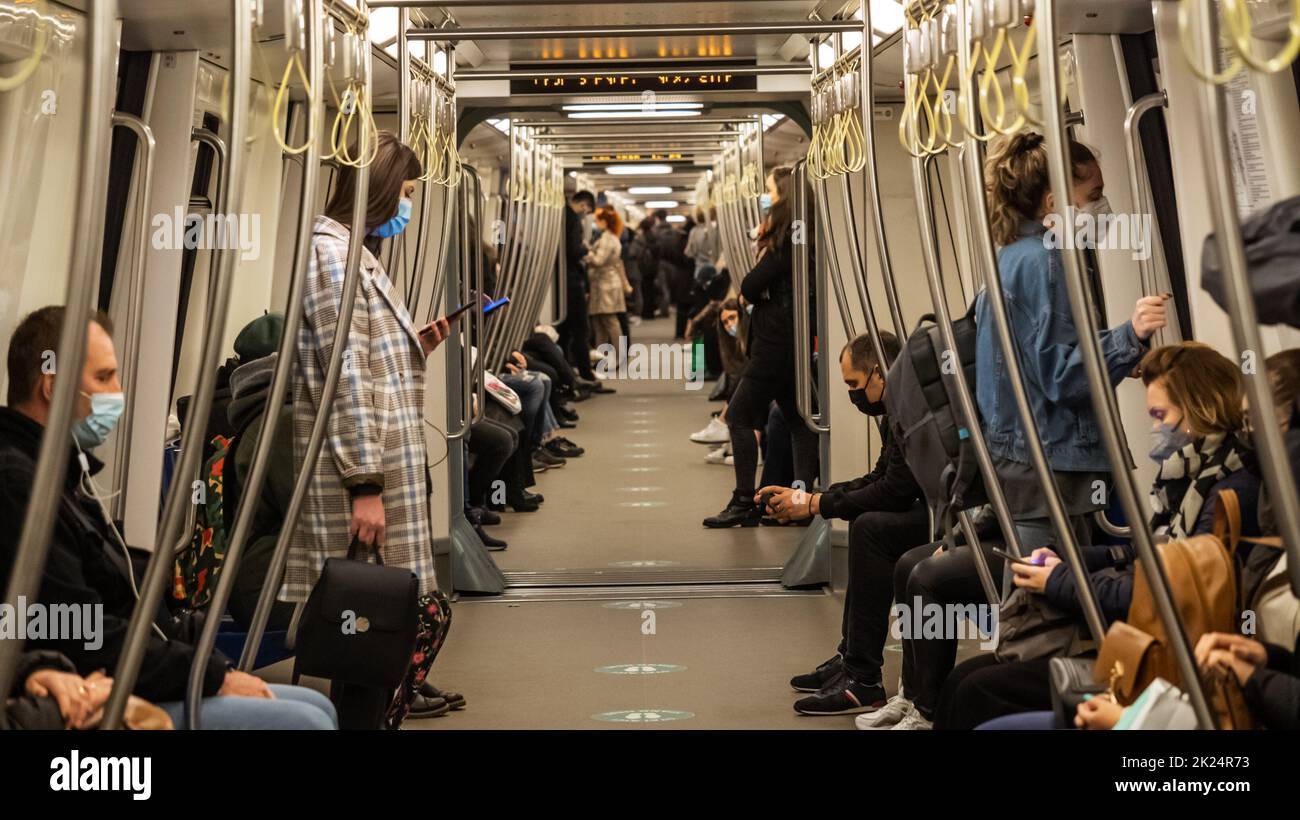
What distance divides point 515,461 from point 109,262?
455cm

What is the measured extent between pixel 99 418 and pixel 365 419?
2.80 feet

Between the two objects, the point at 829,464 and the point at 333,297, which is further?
the point at 829,464

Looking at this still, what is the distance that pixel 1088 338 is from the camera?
2467 mm

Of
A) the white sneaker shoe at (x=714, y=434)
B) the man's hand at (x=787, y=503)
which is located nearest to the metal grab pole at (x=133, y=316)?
the man's hand at (x=787, y=503)

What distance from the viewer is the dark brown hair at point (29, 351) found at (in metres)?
2.63

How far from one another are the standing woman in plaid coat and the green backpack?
0.51 meters

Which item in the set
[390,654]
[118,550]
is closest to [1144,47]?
[390,654]

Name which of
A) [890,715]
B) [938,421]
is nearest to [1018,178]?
[938,421]

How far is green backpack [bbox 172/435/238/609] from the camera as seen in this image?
409 cm

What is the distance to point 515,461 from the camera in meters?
9.09

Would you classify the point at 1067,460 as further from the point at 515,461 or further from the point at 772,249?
the point at 515,461

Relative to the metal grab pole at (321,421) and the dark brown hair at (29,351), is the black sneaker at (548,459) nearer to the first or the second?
the metal grab pole at (321,421)

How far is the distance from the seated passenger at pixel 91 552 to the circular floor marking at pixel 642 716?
5.88ft

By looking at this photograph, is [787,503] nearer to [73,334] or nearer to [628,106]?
[73,334]
